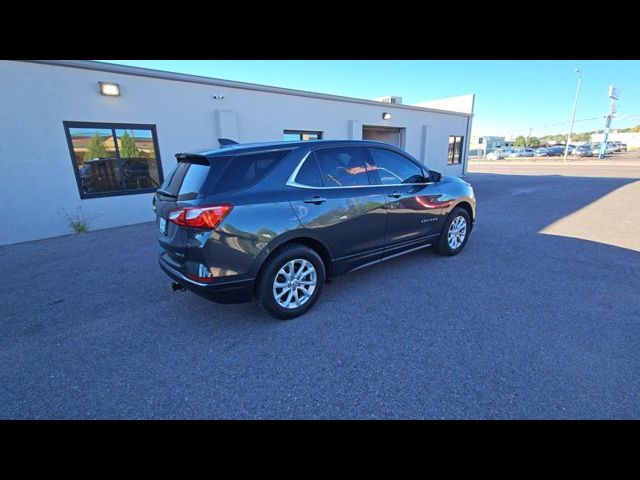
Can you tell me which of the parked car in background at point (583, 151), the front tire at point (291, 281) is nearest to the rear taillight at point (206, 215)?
the front tire at point (291, 281)

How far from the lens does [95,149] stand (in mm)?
6930

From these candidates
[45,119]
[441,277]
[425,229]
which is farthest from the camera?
[45,119]

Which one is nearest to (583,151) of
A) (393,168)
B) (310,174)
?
(393,168)

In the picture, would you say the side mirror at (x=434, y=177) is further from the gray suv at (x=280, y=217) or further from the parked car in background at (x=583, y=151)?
the parked car in background at (x=583, y=151)

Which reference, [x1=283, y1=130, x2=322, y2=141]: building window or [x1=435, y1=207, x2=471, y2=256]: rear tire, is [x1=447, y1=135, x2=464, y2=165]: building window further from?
[x1=435, y1=207, x2=471, y2=256]: rear tire

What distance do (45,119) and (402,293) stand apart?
26.0 ft

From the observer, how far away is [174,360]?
2.53 metres

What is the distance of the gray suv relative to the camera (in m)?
2.65

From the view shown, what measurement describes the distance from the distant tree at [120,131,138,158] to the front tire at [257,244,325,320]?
6.52 meters

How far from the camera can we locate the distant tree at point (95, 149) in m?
6.84

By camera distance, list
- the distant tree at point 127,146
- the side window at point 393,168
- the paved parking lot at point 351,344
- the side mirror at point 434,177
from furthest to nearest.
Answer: the distant tree at point 127,146 < the side mirror at point 434,177 < the side window at point 393,168 < the paved parking lot at point 351,344

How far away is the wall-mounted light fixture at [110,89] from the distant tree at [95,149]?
3.19 feet
